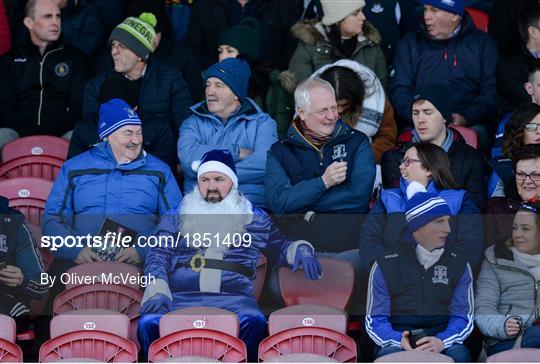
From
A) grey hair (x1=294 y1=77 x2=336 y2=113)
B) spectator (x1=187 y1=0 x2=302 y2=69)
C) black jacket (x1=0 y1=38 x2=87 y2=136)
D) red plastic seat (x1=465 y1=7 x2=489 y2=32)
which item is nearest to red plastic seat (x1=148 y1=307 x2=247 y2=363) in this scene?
grey hair (x1=294 y1=77 x2=336 y2=113)

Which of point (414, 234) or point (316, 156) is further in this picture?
point (316, 156)

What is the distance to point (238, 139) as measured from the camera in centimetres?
937

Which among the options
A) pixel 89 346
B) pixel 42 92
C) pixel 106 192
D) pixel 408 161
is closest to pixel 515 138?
pixel 408 161

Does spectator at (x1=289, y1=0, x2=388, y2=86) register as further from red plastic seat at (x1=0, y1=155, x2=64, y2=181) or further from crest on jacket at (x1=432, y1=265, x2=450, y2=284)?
crest on jacket at (x1=432, y1=265, x2=450, y2=284)

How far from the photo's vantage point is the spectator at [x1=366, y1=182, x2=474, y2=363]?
7820 millimetres

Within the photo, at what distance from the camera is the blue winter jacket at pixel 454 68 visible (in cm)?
997

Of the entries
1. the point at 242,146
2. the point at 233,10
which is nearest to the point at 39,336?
the point at 242,146

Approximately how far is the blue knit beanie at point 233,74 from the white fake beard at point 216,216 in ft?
3.34

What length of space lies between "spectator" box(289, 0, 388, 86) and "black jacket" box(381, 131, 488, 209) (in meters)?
1.37

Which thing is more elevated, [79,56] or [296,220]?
[79,56]

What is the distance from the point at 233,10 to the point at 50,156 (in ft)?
6.54

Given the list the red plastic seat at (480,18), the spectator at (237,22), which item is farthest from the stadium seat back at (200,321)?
the red plastic seat at (480,18)

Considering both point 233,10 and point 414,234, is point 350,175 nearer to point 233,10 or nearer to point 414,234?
point 414,234

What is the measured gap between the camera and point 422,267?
796 centimetres
